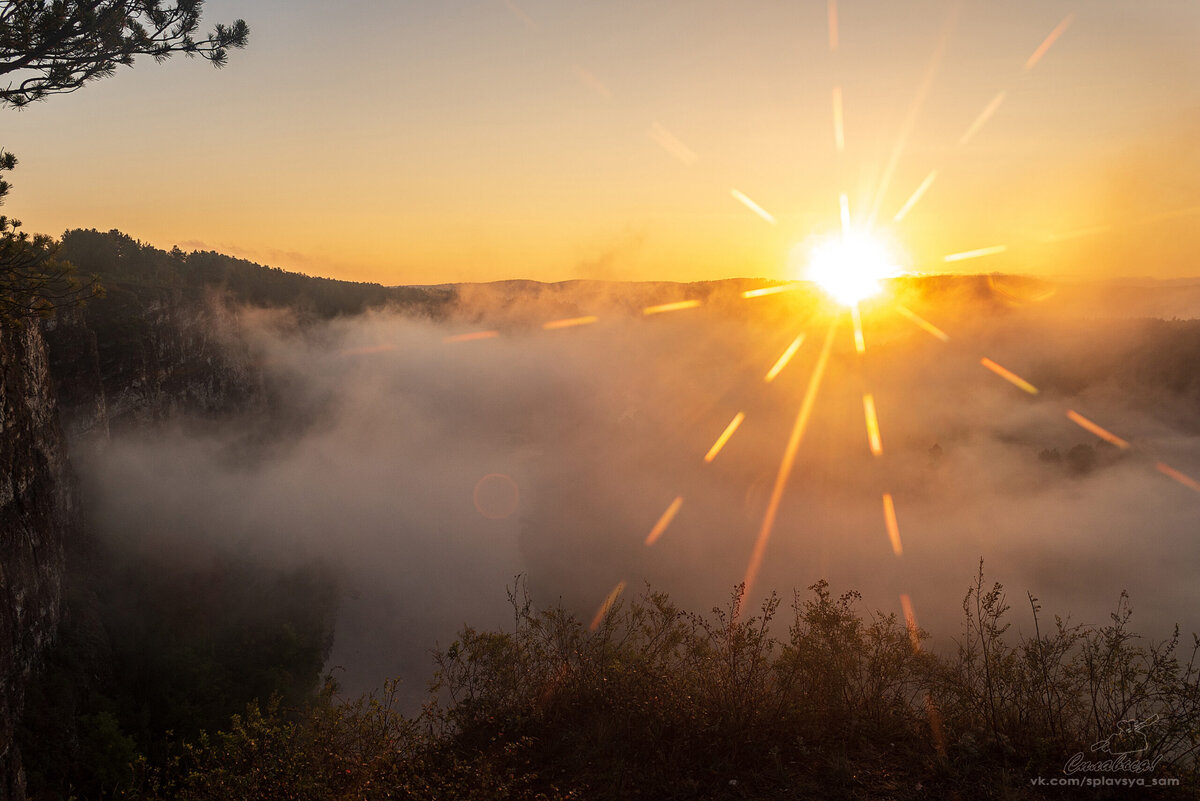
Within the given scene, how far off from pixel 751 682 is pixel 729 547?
118 metres

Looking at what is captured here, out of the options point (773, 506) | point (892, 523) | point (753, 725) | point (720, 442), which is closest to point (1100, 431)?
point (892, 523)

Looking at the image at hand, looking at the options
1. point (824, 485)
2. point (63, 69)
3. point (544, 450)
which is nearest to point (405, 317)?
point (544, 450)

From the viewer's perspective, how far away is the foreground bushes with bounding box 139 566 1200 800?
7.14 meters

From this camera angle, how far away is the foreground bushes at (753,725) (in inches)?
281

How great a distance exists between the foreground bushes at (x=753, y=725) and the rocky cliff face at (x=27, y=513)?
24914 millimetres

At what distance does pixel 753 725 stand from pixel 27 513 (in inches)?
1611

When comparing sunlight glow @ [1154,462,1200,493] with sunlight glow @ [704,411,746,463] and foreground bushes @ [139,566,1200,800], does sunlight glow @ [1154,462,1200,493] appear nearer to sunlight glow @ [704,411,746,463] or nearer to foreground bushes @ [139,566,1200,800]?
sunlight glow @ [704,411,746,463]

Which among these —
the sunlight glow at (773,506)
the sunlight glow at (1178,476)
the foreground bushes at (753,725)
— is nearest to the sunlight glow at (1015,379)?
the sunlight glow at (1178,476)

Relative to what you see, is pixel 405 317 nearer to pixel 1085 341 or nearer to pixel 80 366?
pixel 80 366

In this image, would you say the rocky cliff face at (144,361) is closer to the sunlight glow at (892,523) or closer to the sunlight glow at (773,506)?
the sunlight glow at (773,506)

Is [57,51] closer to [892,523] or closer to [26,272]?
[26,272]

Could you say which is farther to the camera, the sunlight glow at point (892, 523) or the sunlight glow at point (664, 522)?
the sunlight glow at point (892, 523)

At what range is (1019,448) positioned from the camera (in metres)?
177

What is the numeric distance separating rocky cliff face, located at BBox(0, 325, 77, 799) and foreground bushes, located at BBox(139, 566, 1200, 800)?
24.9m
